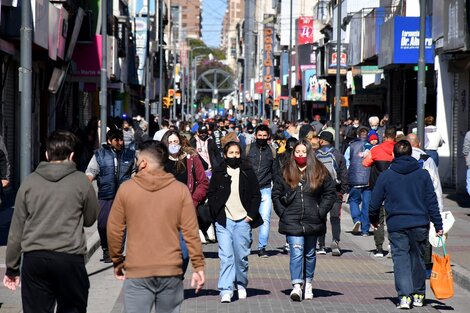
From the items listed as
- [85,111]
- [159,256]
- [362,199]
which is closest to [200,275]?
[159,256]

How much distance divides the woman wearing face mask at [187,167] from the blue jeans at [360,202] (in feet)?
18.9

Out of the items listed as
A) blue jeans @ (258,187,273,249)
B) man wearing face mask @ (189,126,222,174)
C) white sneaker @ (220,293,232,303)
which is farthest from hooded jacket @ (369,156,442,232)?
man wearing face mask @ (189,126,222,174)

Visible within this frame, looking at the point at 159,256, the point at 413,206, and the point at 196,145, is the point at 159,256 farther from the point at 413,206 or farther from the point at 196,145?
the point at 196,145

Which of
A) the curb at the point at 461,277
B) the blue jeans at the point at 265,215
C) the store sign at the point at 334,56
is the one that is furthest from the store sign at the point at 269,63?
the curb at the point at 461,277

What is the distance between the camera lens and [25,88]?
40.7 ft

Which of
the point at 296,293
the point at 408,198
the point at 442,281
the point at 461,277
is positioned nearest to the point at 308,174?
the point at 408,198

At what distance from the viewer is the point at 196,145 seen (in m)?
22.0

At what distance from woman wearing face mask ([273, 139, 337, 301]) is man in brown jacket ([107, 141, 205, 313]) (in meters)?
4.19

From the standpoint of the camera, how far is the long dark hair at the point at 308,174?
11.7 m

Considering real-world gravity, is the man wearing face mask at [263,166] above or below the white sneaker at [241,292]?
above

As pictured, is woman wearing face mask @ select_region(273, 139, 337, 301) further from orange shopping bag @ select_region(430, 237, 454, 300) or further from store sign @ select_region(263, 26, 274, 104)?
store sign @ select_region(263, 26, 274, 104)

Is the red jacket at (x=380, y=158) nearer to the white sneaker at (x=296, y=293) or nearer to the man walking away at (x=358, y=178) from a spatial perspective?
the man walking away at (x=358, y=178)

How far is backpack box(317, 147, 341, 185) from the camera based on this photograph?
52.6 feet

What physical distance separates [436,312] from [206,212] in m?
2.70
